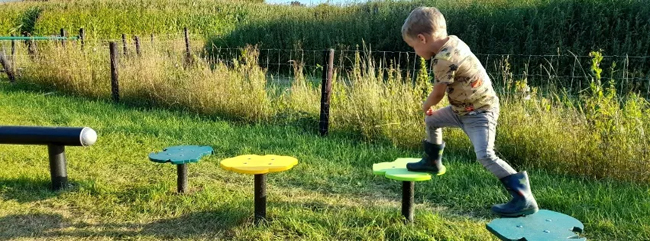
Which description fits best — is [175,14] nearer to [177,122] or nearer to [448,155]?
[177,122]

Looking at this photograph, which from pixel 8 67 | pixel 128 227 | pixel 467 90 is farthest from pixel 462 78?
pixel 8 67

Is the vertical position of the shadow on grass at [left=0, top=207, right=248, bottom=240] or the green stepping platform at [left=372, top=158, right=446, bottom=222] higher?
the green stepping platform at [left=372, top=158, right=446, bottom=222]


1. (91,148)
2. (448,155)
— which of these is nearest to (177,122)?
(91,148)

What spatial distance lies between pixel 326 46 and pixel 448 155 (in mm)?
10624

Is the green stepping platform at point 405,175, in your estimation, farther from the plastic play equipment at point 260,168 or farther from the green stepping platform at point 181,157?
the green stepping platform at point 181,157

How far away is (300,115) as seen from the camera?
23.8 ft

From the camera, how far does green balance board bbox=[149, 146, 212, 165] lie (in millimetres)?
4185

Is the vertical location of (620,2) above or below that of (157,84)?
above

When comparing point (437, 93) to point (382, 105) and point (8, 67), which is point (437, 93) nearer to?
point (382, 105)

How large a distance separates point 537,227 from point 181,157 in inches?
106

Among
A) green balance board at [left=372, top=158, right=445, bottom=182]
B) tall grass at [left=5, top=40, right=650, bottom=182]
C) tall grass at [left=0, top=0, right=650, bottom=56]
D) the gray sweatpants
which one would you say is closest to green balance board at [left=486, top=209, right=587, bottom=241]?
the gray sweatpants

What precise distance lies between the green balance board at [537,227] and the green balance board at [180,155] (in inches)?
93.0

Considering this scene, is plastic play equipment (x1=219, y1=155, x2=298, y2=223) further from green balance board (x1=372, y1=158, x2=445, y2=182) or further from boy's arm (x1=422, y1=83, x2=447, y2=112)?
boy's arm (x1=422, y1=83, x2=447, y2=112)

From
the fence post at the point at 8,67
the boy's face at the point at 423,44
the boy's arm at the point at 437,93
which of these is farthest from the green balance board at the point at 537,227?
the fence post at the point at 8,67
